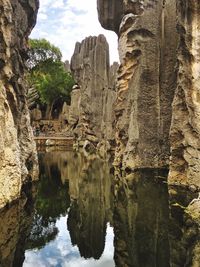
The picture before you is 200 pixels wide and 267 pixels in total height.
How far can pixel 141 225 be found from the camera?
7730 mm

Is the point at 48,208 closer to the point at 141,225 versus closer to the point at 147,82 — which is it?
the point at 141,225

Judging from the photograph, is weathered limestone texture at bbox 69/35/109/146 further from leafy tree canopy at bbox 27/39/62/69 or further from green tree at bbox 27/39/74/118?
leafy tree canopy at bbox 27/39/62/69

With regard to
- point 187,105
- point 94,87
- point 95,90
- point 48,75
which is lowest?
point 187,105

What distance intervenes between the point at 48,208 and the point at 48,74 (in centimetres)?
3995

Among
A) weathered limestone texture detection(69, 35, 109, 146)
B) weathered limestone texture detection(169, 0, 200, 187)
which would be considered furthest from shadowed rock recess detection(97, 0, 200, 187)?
weathered limestone texture detection(69, 35, 109, 146)

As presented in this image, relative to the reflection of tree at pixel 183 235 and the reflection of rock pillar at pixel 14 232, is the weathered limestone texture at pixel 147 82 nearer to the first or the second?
the reflection of tree at pixel 183 235

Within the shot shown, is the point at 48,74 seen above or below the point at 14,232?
above

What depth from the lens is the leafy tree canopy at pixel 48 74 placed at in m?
44.6

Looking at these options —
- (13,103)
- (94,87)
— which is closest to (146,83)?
(13,103)

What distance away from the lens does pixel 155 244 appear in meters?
6.46

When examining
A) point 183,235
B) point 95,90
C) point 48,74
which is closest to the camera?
point 183,235

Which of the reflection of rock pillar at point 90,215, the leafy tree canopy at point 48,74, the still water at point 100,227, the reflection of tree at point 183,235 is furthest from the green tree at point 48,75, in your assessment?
the reflection of tree at point 183,235

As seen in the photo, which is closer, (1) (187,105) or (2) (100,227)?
(2) (100,227)

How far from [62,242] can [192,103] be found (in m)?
5.31
